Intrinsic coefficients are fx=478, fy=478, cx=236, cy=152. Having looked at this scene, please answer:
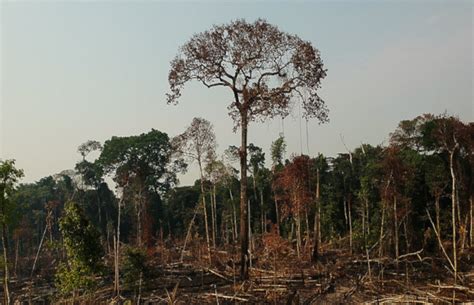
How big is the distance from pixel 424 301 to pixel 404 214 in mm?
13559

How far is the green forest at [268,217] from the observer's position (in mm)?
13375

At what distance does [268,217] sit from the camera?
126 ft

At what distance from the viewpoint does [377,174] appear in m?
25.5

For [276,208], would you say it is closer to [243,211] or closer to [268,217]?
[268,217]

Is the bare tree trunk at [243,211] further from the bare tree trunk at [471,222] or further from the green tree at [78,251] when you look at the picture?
the bare tree trunk at [471,222]

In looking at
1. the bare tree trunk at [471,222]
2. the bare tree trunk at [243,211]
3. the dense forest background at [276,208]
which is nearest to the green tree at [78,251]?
the dense forest background at [276,208]

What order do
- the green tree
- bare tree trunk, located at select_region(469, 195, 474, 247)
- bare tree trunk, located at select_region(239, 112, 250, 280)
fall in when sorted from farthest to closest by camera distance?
1. bare tree trunk, located at select_region(469, 195, 474, 247)
2. bare tree trunk, located at select_region(239, 112, 250, 280)
3. the green tree

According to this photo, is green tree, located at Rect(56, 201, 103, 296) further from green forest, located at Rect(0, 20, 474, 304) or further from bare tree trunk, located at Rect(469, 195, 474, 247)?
bare tree trunk, located at Rect(469, 195, 474, 247)

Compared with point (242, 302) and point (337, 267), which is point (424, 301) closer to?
point (242, 302)

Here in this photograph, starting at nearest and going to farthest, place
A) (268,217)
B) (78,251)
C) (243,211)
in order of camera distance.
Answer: (78,251) < (243,211) < (268,217)

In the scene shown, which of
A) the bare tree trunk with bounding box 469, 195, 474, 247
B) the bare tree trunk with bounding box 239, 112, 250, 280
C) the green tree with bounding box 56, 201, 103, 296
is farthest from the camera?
the bare tree trunk with bounding box 469, 195, 474, 247

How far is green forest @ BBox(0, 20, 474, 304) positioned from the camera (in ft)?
43.9

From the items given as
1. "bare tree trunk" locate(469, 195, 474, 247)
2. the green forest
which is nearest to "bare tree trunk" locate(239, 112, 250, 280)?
the green forest

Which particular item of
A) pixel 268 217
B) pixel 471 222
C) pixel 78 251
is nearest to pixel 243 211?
pixel 78 251
